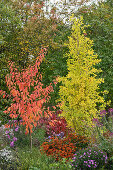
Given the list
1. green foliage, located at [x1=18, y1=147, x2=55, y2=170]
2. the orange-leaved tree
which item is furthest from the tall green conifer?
green foliage, located at [x1=18, y1=147, x2=55, y2=170]

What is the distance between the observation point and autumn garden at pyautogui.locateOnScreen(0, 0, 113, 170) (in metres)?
5.18

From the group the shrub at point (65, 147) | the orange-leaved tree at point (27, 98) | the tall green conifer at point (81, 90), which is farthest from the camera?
the tall green conifer at point (81, 90)

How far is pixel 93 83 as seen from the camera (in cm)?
739

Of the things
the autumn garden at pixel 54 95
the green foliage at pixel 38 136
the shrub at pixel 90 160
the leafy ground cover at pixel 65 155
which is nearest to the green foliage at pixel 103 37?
the autumn garden at pixel 54 95

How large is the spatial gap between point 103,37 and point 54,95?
403 cm

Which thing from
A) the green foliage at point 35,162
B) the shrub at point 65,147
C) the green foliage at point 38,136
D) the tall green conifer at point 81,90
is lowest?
the green foliage at point 35,162

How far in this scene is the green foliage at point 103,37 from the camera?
430 inches

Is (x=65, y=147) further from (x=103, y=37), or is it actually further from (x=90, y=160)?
(x=103, y=37)

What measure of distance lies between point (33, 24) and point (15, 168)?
23.1 feet

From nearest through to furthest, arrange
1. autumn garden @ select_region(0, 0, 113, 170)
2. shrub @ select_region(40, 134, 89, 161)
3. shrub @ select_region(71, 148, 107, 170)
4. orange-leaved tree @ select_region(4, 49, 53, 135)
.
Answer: shrub @ select_region(71, 148, 107, 170) < autumn garden @ select_region(0, 0, 113, 170) < shrub @ select_region(40, 134, 89, 161) < orange-leaved tree @ select_region(4, 49, 53, 135)

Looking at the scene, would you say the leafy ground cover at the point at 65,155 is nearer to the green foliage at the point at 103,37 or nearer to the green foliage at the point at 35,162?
the green foliage at the point at 35,162

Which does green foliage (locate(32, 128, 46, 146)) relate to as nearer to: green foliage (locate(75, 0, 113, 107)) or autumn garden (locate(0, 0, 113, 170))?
autumn garden (locate(0, 0, 113, 170))

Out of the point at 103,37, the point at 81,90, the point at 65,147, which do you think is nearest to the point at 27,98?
the point at 65,147

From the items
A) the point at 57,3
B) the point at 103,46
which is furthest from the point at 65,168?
the point at 57,3
